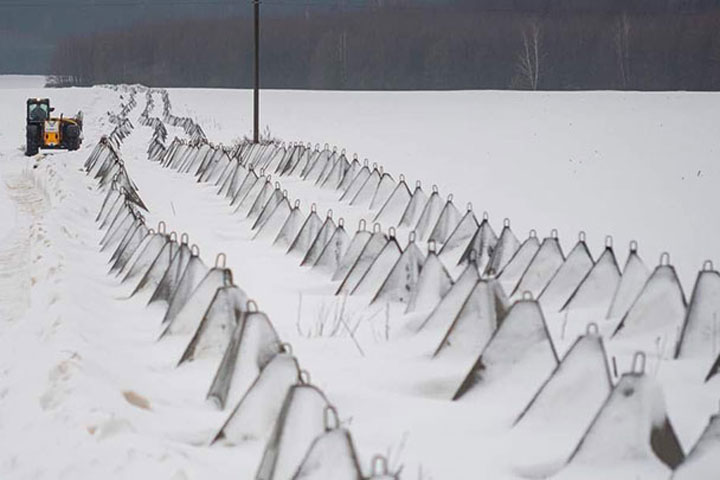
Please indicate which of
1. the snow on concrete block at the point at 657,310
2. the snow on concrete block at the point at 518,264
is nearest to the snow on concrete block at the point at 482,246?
the snow on concrete block at the point at 518,264

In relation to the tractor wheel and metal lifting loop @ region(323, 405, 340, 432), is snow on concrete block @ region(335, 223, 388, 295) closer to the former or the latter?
metal lifting loop @ region(323, 405, 340, 432)

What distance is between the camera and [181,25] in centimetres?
11256

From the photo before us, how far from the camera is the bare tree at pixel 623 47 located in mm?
65938

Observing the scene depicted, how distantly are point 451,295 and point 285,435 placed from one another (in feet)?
9.29

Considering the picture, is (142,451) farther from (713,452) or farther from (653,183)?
(653,183)

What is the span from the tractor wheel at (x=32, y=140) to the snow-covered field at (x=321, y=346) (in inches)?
197

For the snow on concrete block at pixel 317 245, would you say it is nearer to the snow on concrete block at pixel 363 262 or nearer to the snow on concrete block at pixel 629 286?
the snow on concrete block at pixel 363 262

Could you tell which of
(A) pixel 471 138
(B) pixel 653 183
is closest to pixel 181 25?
(A) pixel 471 138

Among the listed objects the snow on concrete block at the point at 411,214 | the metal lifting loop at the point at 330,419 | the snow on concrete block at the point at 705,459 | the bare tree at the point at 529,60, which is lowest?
the snow on concrete block at the point at 705,459

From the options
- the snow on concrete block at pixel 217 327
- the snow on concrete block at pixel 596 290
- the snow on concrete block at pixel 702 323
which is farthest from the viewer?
the snow on concrete block at pixel 596 290

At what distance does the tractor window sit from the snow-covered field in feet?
19.9

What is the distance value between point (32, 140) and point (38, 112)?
1.22 meters

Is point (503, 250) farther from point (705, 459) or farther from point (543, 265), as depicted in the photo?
point (705, 459)

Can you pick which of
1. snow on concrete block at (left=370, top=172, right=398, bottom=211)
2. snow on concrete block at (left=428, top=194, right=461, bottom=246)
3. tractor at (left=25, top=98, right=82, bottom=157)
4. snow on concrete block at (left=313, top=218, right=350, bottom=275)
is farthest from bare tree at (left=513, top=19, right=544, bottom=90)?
snow on concrete block at (left=313, top=218, right=350, bottom=275)
